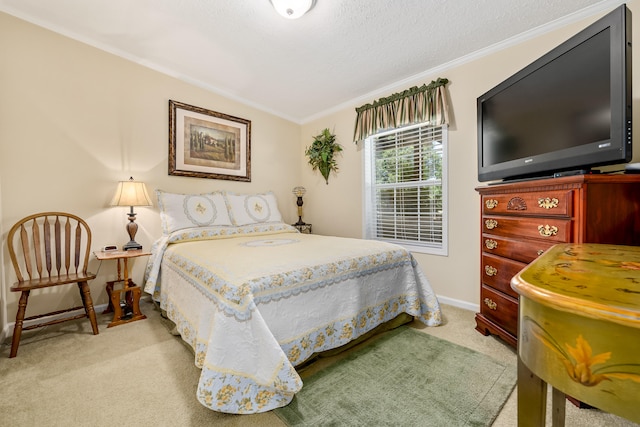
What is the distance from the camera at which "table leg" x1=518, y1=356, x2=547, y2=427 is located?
1.89 feet

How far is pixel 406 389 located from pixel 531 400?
3.30 ft

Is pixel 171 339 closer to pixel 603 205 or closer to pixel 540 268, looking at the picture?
pixel 540 268

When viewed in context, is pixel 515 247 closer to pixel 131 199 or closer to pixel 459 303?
pixel 459 303

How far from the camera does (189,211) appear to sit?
2781 millimetres

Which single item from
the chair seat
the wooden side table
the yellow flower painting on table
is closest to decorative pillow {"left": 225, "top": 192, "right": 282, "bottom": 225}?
the wooden side table

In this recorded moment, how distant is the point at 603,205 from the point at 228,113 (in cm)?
365

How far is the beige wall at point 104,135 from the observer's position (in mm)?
2129

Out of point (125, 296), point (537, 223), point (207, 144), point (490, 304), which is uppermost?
point (207, 144)

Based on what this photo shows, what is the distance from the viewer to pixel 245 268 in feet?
4.81

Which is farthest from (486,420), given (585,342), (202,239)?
(202,239)

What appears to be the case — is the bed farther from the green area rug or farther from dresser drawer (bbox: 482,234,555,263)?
dresser drawer (bbox: 482,234,555,263)

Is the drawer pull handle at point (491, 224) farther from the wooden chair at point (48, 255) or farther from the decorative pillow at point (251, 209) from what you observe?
the wooden chair at point (48, 255)

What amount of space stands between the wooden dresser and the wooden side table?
9.33ft

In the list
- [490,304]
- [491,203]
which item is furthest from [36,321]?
[491,203]
